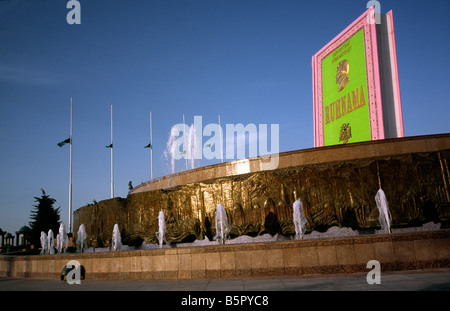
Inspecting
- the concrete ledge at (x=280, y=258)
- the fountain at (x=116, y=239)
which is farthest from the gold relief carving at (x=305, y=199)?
the concrete ledge at (x=280, y=258)

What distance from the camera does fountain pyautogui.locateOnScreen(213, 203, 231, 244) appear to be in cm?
1223

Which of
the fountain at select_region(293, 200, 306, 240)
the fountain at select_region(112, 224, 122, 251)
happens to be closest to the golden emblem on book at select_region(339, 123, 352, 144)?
the fountain at select_region(293, 200, 306, 240)

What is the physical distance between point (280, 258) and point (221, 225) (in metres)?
4.02

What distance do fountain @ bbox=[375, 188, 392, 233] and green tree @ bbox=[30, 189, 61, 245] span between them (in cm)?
3479

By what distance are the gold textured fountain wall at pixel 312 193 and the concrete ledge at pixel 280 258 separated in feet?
8.80

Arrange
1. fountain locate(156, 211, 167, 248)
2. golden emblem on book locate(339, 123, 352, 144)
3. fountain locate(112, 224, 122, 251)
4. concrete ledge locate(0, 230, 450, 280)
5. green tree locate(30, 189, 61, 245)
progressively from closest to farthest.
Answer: concrete ledge locate(0, 230, 450, 280) → fountain locate(156, 211, 167, 248) → fountain locate(112, 224, 122, 251) → golden emblem on book locate(339, 123, 352, 144) → green tree locate(30, 189, 61, 245)

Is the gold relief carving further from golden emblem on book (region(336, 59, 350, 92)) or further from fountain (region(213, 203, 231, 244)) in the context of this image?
golden emblem on book (region(336, 59, 350, 92))

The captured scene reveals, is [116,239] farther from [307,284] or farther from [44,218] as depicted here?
[44,218]

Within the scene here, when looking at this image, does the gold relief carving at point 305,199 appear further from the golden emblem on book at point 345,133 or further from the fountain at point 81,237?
the golden emblem on book at point 345,133

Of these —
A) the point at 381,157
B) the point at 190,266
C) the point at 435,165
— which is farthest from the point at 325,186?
the point at 190,266

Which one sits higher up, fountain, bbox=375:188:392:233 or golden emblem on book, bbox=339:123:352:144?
golden emblem on book, bbox=339:123:352:144

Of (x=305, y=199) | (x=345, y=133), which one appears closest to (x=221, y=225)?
(x=305, y=199)

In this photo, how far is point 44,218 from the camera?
3759 cm
